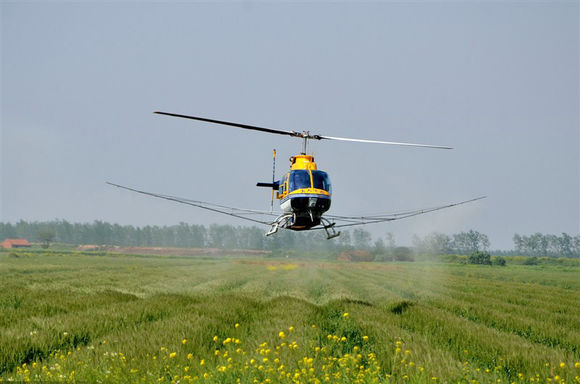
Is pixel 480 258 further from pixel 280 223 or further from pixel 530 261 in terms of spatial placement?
pixel 280 223

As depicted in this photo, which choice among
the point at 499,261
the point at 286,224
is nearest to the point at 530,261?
the point at 499,261

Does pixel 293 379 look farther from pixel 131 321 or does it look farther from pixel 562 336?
pixel 562 336

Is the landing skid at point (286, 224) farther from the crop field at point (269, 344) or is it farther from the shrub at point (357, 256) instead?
the shrub at point (357, 256)

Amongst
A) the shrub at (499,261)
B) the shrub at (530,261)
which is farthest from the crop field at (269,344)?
the shrub at (530,261)

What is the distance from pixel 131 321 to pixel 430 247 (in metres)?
106

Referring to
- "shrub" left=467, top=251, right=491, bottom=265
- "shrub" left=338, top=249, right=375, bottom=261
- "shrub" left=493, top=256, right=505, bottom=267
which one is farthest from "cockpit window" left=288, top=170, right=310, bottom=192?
"shrub" left=338, top=249, right=375, bottom=261

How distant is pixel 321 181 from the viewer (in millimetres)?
12164

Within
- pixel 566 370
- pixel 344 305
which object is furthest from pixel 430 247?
pixel 566 370

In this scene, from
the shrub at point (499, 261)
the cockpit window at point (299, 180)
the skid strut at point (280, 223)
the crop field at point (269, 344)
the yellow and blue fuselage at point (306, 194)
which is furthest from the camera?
the shrub at point (499, 261)

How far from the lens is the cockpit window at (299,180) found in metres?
12.0

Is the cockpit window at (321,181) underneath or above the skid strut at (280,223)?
above

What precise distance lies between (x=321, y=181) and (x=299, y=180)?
0.65 m

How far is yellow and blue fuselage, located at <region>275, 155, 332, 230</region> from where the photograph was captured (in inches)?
468

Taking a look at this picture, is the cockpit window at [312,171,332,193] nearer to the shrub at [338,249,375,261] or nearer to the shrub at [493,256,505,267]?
the shrub at [493,256,505,267]
